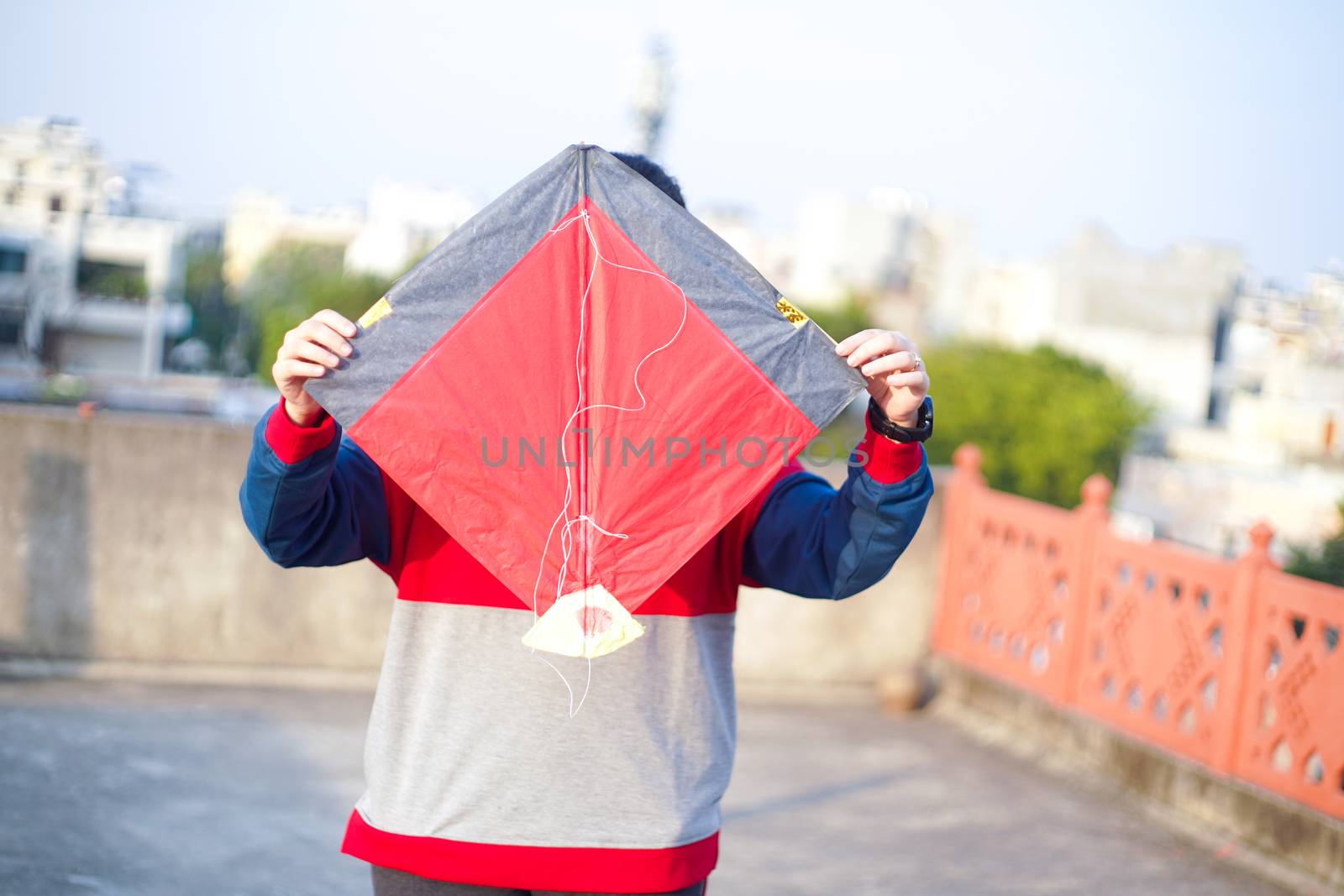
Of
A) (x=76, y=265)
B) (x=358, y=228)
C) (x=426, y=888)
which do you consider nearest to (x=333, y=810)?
(x=426, y=888)

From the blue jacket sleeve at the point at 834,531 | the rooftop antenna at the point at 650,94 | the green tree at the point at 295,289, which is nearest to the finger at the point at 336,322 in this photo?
the blue jacket sleeve at the point at 834,531

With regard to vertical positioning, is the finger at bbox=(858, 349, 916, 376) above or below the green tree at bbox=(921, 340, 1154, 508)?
above

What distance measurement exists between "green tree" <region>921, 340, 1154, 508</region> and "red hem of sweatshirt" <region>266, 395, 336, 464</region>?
48.1 metres

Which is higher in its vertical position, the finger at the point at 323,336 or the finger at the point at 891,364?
the finger at the point at 891,364

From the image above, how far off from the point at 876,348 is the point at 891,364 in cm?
5

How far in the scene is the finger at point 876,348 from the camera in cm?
186

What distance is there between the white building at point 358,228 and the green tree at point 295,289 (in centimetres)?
147

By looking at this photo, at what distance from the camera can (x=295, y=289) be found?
73.6 m

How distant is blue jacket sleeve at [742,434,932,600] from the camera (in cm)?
182

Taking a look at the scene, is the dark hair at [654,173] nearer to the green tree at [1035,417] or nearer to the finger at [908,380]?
the finger at [908,380]

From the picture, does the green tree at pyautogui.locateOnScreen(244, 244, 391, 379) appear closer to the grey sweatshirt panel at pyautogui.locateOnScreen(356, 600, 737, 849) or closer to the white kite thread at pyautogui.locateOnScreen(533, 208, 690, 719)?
the white kite thread at pyautogui.locateOnScreen(533, 208, 690, 719)

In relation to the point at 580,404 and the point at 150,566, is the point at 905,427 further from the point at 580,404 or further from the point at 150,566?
the point at 150,566

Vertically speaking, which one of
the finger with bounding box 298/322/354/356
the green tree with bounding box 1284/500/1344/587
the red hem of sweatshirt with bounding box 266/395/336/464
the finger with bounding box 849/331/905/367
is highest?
the finger with bounding box 849/331/905/367

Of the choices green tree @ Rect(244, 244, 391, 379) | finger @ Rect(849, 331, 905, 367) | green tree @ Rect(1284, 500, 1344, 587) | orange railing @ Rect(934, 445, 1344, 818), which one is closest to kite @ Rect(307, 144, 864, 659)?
finger @ Rect(849, 331, 905, 367)
